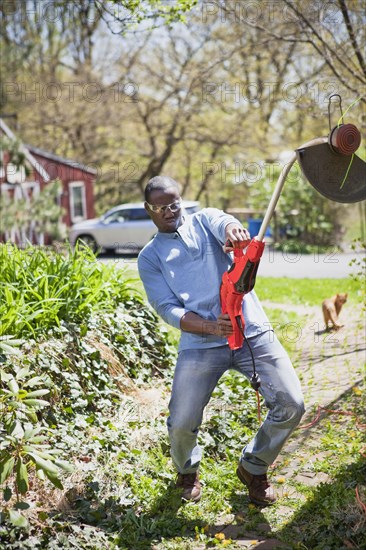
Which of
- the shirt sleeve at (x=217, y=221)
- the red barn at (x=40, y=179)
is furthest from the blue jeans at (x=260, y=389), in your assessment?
the red barn at (x=40, y=179)

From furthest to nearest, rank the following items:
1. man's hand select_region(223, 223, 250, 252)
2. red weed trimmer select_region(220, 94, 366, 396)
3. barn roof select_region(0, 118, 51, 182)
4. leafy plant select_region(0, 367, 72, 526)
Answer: barn roof select_region(0, 118, 51, 182), man's hand select_region(223, 223, 250, 252), red weed trimmer select_region(220, 94, 366, 396), leafy plant select_region(0, 367, 72, 526)

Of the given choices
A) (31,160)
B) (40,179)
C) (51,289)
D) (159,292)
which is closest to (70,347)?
(51,289)

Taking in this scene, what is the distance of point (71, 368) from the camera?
5203 mm

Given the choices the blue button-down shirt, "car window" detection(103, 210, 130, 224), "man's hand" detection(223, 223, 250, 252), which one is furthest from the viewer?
"car window" detection(103, 210, 130, 224)

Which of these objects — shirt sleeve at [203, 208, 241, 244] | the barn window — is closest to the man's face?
shirt sleeve at [203, 208, 241, 244]

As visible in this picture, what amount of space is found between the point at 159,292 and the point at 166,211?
0.48 meters

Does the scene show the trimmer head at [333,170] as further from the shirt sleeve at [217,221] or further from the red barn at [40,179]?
the red barn at [40,179]

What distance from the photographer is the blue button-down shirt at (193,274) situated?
397cm

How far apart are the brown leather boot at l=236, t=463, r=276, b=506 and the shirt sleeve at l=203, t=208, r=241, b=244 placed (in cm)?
140

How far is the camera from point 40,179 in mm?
23828

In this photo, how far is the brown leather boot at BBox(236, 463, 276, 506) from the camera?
4133 mm

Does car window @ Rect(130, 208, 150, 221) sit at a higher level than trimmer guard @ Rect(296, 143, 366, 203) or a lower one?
Answer: lower

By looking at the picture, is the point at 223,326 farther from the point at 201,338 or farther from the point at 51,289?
the point at 51,289

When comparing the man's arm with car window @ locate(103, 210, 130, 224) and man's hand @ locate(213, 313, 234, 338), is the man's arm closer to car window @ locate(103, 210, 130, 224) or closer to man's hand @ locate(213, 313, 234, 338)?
man's hand @ locate(213, 313, 234, 338)
